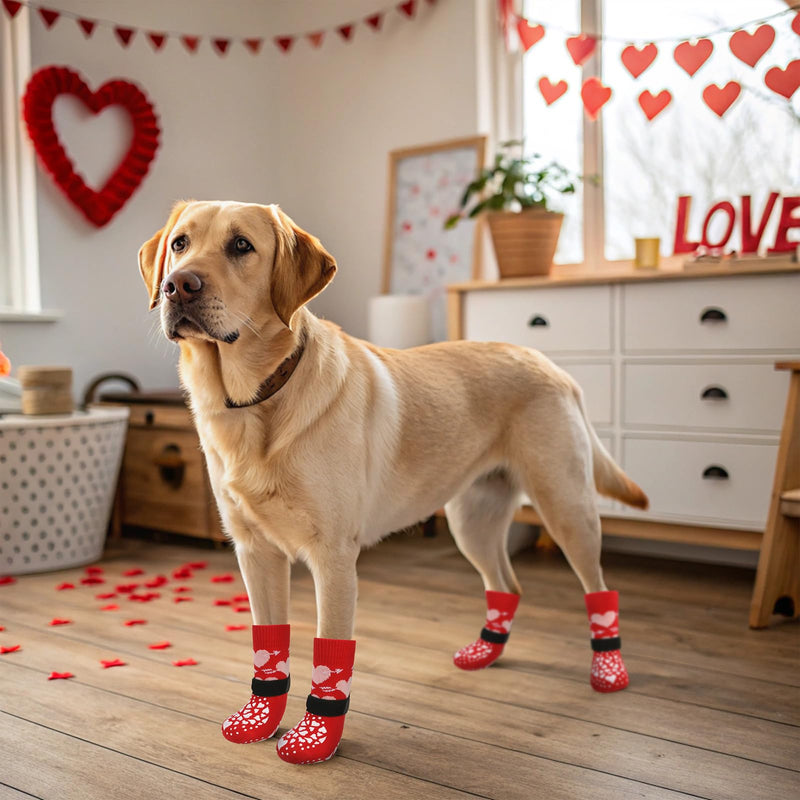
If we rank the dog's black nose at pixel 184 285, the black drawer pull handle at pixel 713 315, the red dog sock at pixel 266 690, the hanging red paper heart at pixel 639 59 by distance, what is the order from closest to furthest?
the dog's black nose at pixel 184 285
the red dog sock at pixel 266 690
the black drawer pull handle at pixel 713 315
the hanging red paper heart at pixel 639 59

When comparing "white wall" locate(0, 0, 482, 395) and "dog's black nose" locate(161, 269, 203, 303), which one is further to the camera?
"white wall" locate(0, 0, 482, 395)

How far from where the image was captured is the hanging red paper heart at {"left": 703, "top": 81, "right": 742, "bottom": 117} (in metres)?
3.10

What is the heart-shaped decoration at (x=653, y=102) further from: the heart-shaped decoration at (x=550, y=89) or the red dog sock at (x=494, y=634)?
the red dog sock at (x=494, y=634)

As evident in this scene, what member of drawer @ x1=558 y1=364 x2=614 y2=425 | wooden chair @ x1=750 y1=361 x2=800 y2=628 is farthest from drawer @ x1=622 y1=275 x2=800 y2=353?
wooden chair @ x1=750 y1=361 x2=800 y2=628

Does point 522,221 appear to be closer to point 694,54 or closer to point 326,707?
point 694,54

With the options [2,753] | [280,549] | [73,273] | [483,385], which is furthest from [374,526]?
[73,273]

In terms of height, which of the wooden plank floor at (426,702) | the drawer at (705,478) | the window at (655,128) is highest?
the window at (655,128)

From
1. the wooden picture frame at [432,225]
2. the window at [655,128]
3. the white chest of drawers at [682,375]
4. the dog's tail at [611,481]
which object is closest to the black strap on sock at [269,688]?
the dog's tail at [611,481]

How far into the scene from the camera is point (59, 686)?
2062mm

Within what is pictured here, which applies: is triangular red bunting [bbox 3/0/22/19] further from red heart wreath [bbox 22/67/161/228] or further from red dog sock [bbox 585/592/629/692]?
red dog sock [bbox 585/592/629/692]

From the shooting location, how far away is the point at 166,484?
366 centimetres

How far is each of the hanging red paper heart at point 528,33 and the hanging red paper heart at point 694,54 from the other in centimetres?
56

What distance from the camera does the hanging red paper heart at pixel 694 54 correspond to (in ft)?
9.98

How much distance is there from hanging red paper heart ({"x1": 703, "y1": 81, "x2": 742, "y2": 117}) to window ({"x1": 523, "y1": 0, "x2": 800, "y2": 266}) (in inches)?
8.7
